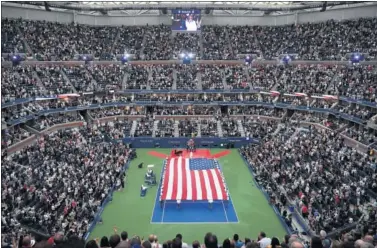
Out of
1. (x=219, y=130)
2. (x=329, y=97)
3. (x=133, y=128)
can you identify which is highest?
(x=329, y=97)

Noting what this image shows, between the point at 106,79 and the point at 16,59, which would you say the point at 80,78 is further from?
the point at 16,59

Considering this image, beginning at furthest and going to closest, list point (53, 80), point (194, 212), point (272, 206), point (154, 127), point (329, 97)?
1. point (53, 80)
2. point (154, 127)
3. point (329, 97)
4. point (272, 206)
5. point (194, 212)

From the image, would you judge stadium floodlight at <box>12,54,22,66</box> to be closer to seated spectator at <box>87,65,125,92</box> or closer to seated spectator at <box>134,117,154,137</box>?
seated spectator at <box>87,65,125,92</box>

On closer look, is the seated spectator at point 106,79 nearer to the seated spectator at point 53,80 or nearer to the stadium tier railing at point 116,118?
the seated spectator at point 53,80

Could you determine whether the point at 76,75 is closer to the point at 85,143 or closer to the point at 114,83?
the point at 114,83

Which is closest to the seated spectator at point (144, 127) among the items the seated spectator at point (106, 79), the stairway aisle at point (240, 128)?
the seated spectator at point (106, 79)

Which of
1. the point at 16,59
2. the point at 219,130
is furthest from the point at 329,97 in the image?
the point at 16,59

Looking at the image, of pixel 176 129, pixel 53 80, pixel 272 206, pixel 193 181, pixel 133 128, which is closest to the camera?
pixel 272 206

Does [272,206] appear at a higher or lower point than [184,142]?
lower

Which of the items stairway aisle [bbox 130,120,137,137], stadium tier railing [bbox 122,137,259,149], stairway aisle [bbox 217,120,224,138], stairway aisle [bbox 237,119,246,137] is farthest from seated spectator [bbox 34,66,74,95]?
stairway aisle [bbox 237,119,246,137]
